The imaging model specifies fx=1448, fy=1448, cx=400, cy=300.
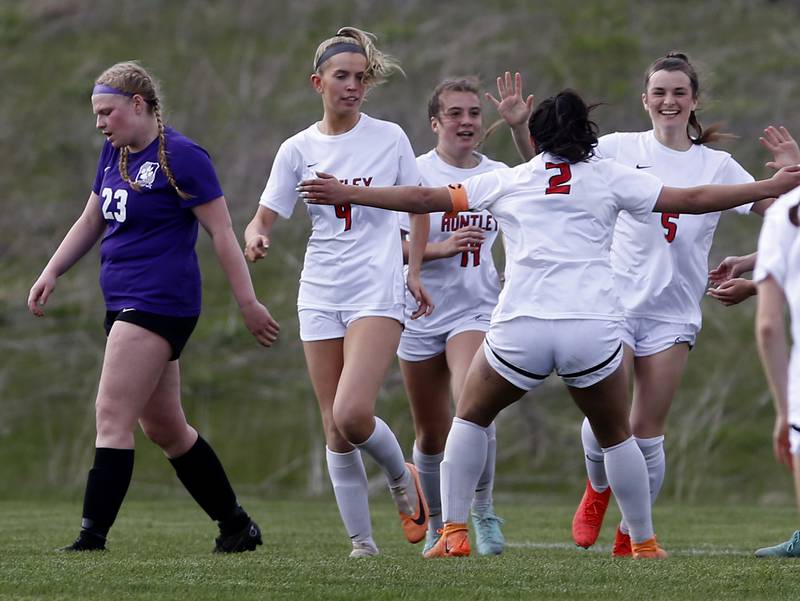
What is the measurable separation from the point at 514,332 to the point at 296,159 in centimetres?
160

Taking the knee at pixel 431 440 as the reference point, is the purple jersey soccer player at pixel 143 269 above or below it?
above

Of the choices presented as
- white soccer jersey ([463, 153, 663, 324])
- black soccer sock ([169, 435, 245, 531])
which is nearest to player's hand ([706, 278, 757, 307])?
white soccer jersey ([463, 153, 663, 324])

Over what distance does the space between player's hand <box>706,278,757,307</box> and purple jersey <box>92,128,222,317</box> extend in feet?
7.03

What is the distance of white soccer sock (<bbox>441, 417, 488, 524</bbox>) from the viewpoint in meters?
6.05

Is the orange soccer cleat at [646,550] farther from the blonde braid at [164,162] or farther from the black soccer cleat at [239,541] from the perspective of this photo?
the blonde braid at [164,162]

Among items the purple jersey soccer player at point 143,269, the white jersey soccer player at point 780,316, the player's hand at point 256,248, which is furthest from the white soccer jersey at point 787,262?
the purple jersey soccer player at point 143,269

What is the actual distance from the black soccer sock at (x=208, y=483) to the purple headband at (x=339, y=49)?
72.0 inches

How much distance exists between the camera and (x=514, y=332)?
5.61 metres

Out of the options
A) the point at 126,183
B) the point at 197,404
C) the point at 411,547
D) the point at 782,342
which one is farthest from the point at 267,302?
the point at 782,342

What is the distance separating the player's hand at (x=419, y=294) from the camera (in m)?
6.77

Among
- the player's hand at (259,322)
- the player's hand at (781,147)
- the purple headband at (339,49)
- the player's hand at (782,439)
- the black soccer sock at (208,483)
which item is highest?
the purple headband at (339,49)

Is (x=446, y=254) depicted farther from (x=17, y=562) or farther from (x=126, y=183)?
(x=17, y=562)

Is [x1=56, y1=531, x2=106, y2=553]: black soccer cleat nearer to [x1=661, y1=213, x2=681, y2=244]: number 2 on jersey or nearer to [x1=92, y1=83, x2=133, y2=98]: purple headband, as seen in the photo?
[x1=92, y1=83, x2=133, y2=98]: purple headband

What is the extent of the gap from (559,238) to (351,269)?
119cm
